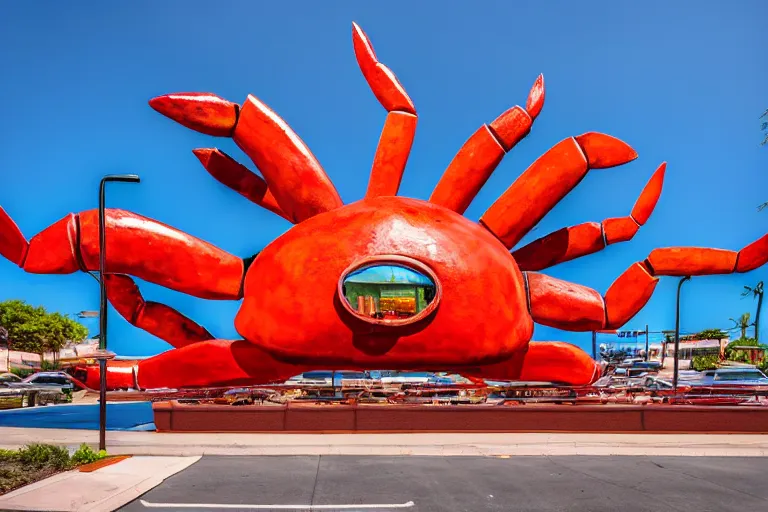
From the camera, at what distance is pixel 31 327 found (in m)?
58.5

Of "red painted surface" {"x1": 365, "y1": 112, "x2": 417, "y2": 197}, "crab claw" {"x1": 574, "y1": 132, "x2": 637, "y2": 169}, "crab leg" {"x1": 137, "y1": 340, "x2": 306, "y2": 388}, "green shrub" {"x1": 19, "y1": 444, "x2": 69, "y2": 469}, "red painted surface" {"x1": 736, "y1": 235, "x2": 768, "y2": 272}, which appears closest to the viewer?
"crab leg" {"x1": 137, "y1": 340, "x2": 306, "y2": 388}

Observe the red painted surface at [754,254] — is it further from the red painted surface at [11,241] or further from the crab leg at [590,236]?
the red painted surface at [11,241]

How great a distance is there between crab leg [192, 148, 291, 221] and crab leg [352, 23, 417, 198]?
1.52 m

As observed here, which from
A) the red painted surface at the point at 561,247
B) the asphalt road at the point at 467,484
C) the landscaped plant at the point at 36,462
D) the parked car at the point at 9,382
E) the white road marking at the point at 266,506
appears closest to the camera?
the red painted surface at the point at 561,247

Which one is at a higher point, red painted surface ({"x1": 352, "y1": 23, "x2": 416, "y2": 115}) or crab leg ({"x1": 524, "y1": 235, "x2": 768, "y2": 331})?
red painted surface ({"x1": 352, "y1": 23, "x2": 416, "y2": 115})

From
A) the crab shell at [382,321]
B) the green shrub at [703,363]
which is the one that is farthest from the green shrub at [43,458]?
the green shrub at [703,363]

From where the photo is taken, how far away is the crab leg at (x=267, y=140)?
336 inches

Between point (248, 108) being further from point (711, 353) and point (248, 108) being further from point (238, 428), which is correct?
point (711, 353)

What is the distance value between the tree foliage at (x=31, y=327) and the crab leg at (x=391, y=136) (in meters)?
57.1

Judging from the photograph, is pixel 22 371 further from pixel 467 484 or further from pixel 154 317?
pixel 154 317

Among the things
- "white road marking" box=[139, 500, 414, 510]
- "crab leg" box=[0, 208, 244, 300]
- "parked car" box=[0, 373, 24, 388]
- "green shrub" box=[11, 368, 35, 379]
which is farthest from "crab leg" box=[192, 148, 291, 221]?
"green shrub" box=[11, 368, 35, 379]

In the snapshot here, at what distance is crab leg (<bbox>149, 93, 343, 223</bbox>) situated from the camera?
28.0 ft

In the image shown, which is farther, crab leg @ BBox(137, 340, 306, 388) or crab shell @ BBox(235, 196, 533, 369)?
crab leg @ BBox(137, 340, 306, 388)

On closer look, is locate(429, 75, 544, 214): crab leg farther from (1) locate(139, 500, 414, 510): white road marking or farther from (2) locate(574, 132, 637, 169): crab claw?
(1) locate(139, 500, 414, 510): white road marking
